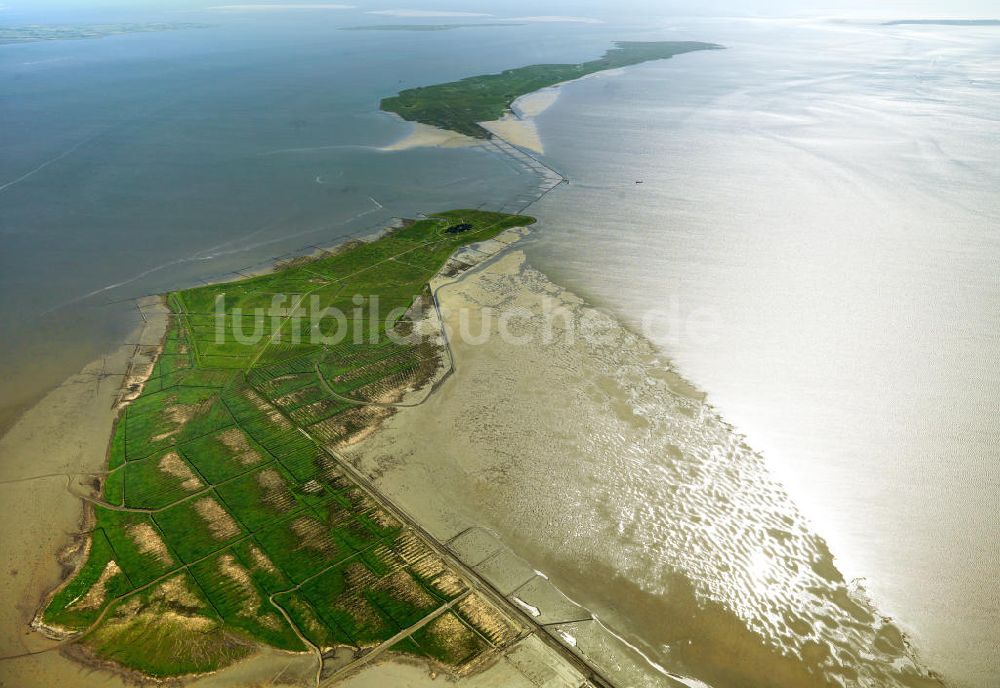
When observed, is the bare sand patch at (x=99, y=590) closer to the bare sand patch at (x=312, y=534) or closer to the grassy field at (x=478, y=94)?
the bare sand patch at (x=312, y=534)

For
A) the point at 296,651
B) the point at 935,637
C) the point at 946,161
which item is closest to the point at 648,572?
the point at 935,637

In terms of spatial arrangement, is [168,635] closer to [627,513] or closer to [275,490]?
[275,490]

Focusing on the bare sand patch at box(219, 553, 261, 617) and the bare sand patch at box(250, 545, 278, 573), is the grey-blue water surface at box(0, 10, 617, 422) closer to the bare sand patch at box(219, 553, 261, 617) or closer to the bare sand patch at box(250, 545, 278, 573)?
the bare sand patch at box(219, 553, 261, 617)

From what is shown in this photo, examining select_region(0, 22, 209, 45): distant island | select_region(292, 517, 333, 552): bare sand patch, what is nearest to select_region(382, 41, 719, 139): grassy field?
select_region(292, 517, 333, 552): bare sand patch

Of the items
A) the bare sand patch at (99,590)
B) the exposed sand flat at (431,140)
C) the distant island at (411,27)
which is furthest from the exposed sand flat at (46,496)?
the distant island at (411,27)

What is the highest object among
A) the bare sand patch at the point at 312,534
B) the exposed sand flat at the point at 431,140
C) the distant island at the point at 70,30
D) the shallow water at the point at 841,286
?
the distant island at the point at 70,30

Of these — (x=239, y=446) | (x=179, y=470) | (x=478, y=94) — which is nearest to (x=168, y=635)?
(x=179, y=470)
